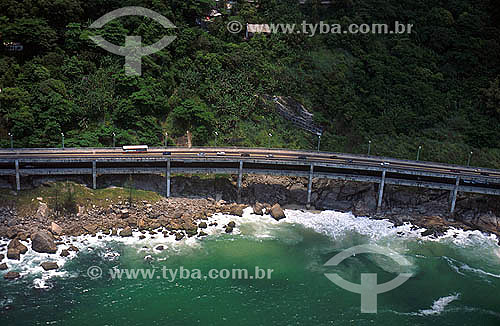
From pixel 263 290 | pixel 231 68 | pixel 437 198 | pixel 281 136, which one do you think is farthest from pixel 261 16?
pixel 263 290

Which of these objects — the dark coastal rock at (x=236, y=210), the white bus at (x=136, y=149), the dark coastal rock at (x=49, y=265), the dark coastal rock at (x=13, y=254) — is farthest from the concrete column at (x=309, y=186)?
the dark coastal rock at (x=13, y=254)

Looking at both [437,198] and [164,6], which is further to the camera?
[164,6]

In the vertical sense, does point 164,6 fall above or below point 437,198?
above

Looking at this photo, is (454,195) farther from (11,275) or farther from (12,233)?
(12,233)

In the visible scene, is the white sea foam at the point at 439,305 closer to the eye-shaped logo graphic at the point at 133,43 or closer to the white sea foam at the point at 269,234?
the white sea foam at the point at 269,234

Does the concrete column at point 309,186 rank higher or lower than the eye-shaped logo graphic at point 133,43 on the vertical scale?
lower

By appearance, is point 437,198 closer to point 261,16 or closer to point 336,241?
point 336,241

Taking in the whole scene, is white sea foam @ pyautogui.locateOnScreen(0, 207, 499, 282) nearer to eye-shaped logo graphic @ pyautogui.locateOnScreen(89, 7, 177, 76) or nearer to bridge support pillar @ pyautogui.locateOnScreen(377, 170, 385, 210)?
bridge support pillar @ pyautogui.locateOnScreen(377, 170, 385, 210)

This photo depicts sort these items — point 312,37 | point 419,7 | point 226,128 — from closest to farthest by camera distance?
point 226,128
point 312,37
point 419,7
